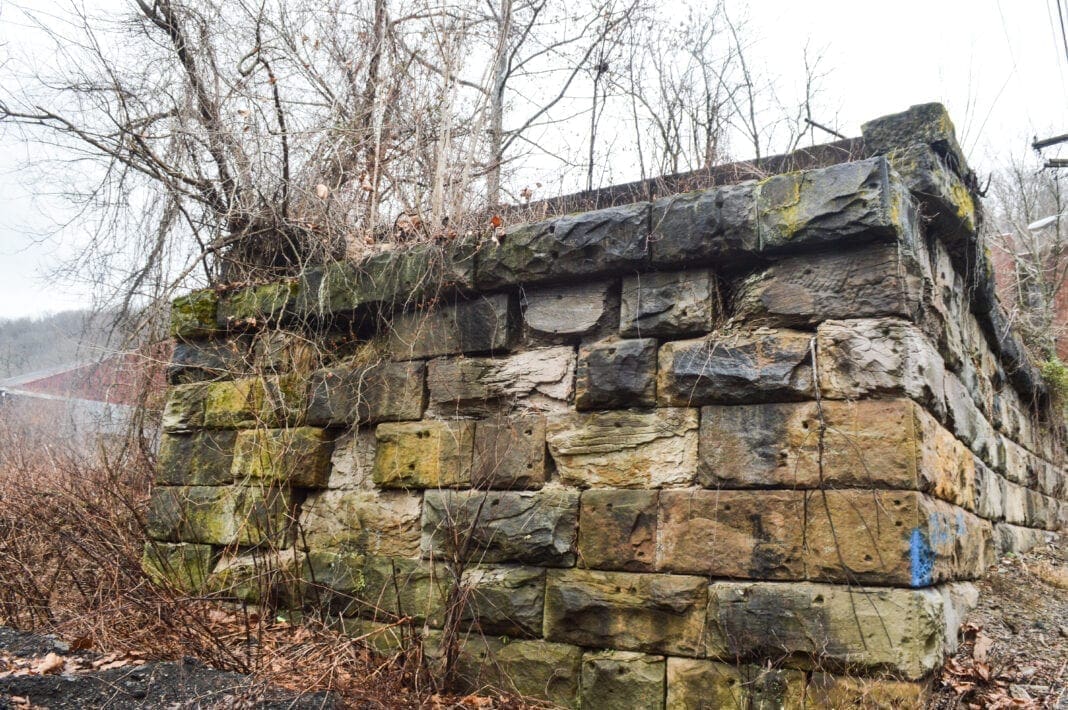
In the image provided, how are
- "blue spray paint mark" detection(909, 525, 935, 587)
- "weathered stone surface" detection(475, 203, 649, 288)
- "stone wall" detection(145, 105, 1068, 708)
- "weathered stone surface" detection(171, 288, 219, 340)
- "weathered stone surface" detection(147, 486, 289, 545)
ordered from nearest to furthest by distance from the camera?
"blue spray paint mark" detection(909, 525, 935, 587) → "stone wall" detection(145, 105, 1068, 708) → "weathered stone surface" detection(475, 203, 649, 288) → "weathered stone surface" detection(147, 486, 289, 545) → "weathered stone surface" detection(171, 288, 219, 340)

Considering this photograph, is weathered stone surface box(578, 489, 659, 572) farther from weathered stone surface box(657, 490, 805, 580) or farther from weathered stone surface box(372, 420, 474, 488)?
weathered stone surface box(372, 420, 474, 488)

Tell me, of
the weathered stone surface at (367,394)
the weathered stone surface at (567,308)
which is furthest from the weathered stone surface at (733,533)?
the weathered stone surface at (367,394)

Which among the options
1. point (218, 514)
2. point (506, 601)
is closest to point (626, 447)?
point (506, 601)

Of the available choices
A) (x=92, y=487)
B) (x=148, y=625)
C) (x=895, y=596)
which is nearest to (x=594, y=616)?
(x=895, y=596)

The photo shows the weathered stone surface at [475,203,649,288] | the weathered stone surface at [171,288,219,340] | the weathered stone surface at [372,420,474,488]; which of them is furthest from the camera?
the weathered stone surface at [171,288,219,340]

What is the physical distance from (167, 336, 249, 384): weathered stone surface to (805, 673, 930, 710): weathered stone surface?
3349 millimetres

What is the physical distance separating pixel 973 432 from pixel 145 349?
17.2ft

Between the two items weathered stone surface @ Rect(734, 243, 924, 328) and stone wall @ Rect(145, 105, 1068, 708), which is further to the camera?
weathered stone surface @ Rect(734, 243, 924, 328)

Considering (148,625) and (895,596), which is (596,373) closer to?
(895,596)

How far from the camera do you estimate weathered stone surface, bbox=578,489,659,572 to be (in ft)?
10.4

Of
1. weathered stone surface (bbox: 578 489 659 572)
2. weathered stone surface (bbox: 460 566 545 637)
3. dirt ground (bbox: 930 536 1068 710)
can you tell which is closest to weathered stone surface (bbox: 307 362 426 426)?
weathered stone surface (bbox: 460 566 545 637)

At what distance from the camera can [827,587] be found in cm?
281

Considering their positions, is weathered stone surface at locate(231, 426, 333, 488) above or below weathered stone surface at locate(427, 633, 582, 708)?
above

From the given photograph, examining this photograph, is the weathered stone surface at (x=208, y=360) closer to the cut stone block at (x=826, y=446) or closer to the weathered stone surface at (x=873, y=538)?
the cut stone block at (x=826, y=446)
